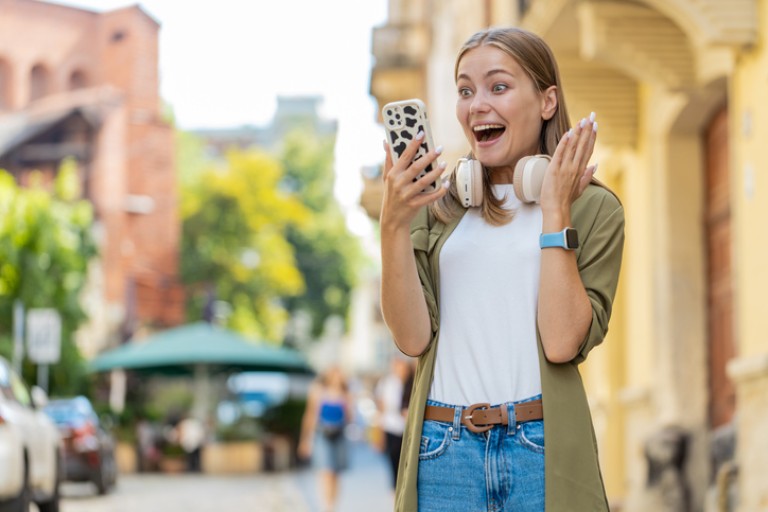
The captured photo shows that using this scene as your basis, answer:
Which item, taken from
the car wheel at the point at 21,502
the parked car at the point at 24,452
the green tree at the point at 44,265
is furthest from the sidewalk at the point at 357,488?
the green tree at the point at 44,265

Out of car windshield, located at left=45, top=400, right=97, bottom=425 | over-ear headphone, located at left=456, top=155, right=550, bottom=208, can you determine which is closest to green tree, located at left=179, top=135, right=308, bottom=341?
car windshield, located at left=45, top=400, right=97, bottom=425

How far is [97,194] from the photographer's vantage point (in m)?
48.1

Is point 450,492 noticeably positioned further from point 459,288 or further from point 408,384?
point 408,384

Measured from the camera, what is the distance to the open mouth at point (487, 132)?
3332 mm

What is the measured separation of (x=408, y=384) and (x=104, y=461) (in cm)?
1025

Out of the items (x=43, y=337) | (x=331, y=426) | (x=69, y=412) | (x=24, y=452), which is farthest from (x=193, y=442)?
(x=24, y=452)

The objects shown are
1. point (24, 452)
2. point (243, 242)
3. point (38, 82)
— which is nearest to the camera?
point (24, 452)

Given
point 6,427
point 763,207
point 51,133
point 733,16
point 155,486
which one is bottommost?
point 155,486

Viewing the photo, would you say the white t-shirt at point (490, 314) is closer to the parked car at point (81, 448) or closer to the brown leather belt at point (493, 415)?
the brown leather belt at point (493, 415)

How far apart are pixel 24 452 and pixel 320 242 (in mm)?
49713

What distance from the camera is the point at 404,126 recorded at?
125 inches

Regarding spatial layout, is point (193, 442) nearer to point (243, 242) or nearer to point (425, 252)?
point (243, 242)

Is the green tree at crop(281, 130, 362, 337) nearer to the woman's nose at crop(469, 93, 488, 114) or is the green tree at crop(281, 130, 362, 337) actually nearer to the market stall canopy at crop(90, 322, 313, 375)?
the market stall canopy at crop(90, 322, 313, 375)

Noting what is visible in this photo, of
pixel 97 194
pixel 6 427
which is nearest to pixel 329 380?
pixel 6 427
